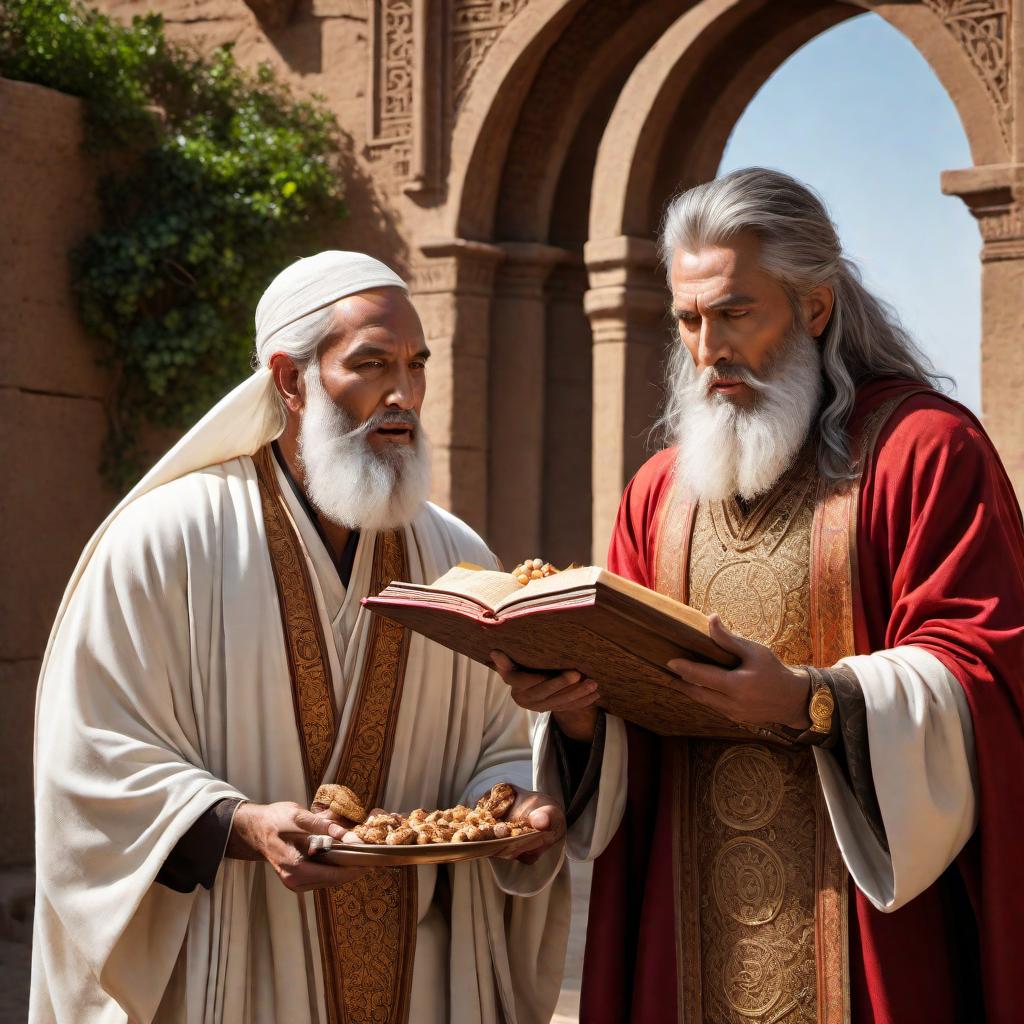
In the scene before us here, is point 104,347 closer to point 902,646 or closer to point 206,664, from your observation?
point 206,664

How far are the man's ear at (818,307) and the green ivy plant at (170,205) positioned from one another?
5.13 metres

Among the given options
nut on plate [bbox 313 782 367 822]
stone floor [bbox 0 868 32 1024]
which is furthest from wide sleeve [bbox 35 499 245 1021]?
stone floor [bbox 0 868 32 1024]

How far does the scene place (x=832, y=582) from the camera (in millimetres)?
2877

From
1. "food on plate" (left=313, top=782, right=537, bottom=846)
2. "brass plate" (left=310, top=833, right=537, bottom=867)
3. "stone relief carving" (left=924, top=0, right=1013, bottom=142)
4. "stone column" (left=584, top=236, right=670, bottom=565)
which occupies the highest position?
"stone relief carving" (left=924, top=0, right=1013, bottom=142)

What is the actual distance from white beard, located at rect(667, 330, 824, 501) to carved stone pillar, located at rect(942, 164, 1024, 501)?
343 cm

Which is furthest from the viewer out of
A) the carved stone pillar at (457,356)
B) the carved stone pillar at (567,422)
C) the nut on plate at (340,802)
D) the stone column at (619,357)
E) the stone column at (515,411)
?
the carved stone pillar at (567,422)

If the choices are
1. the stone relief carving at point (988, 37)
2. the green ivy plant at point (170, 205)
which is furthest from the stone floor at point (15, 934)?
the stone relief carving at point (988, 37)

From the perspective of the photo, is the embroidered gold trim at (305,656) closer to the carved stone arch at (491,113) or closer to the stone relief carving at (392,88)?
the carved stone arch at (491,113)

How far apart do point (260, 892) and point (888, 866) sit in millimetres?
1228

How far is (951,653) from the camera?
269 centimetres

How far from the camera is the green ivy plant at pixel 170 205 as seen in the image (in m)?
7.67

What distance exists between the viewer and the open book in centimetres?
246

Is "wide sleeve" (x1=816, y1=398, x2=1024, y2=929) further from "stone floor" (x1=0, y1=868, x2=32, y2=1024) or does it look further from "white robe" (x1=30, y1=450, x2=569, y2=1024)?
"stone floor" (x1=0, y1=868, x2=32, y2=1024)

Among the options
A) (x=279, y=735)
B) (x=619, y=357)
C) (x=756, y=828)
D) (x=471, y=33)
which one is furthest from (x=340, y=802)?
(x=471, y=33)
